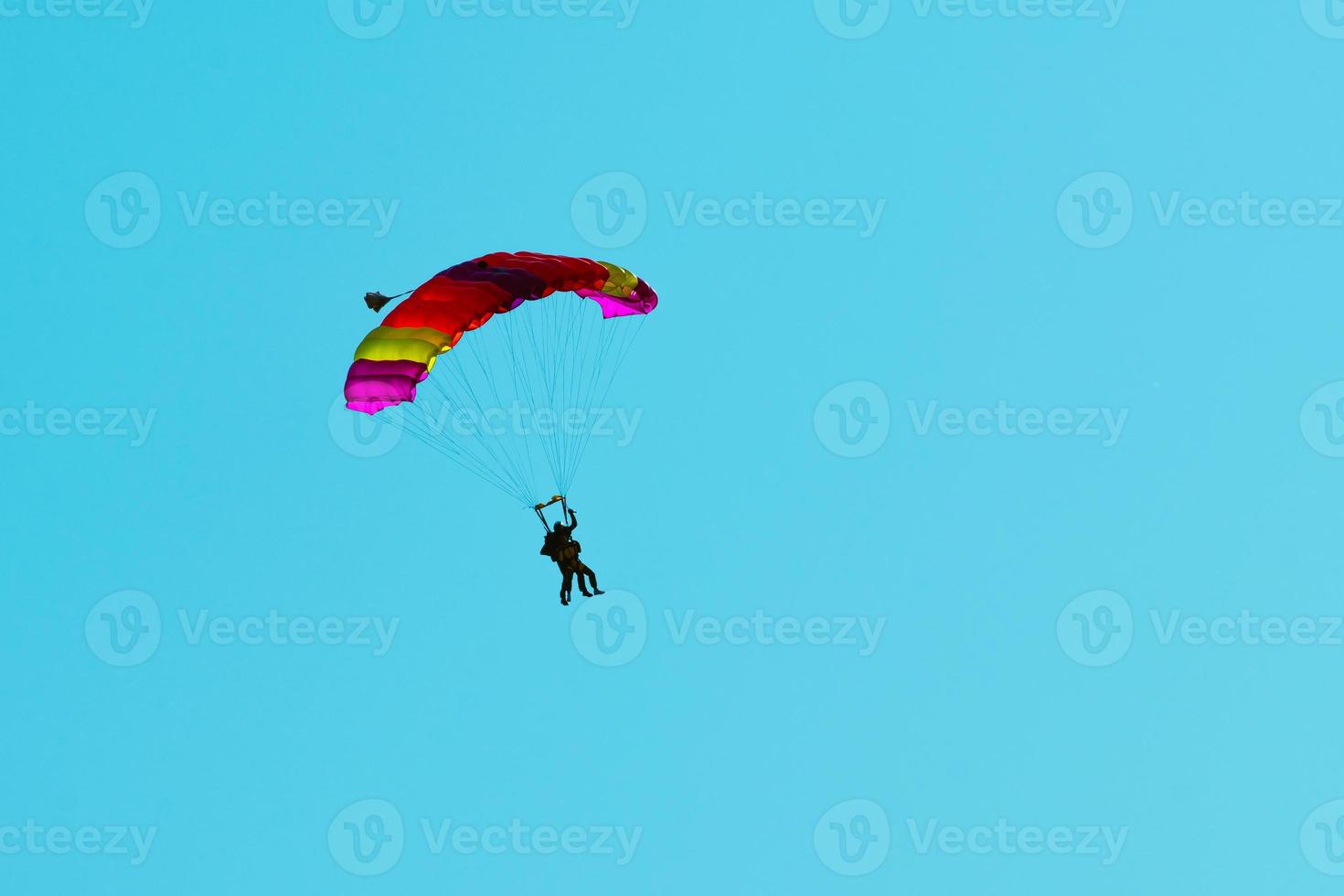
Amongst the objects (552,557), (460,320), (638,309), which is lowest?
(552,557)

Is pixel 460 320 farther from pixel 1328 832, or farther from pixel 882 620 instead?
pixel 1328 832

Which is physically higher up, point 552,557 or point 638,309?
point 638,309

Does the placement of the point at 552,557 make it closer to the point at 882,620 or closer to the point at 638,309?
the point at 638,309

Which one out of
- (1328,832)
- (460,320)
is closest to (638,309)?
(460,320)

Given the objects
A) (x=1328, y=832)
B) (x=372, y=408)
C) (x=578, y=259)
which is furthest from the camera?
(x=1328, y=832)

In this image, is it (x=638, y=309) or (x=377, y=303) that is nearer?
(x=377, y=303)

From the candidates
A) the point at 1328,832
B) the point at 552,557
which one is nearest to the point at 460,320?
the point at 552,557

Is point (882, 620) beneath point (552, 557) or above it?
above

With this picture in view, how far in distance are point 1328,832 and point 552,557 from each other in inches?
667

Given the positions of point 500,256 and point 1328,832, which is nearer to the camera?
point 500,256

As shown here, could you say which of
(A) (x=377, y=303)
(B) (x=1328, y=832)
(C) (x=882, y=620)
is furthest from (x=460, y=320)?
(B) (x=1328, y=832)

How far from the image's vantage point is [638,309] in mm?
40469

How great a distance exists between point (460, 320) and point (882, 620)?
1384 centimetres

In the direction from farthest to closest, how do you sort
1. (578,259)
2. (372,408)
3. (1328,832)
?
(1328,832) < (578,259) < (372,408)
